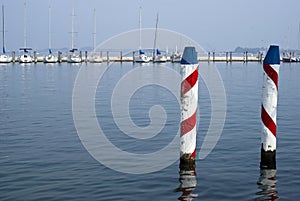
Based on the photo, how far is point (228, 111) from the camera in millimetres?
20719

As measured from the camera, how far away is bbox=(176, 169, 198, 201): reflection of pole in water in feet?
26.3

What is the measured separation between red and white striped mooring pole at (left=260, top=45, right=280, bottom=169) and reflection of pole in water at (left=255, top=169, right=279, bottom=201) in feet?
1.47

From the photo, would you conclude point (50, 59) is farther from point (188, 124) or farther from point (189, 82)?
point (189, 82)

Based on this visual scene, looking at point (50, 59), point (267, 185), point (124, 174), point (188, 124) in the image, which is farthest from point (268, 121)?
point (50, 59)

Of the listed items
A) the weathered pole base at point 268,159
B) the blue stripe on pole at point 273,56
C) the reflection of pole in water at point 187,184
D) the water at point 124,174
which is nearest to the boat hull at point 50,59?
the water at point 124,174

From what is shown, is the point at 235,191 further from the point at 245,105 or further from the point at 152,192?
the point at 245,105

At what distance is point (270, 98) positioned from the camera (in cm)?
878

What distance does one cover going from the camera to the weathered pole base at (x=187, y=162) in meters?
8.91

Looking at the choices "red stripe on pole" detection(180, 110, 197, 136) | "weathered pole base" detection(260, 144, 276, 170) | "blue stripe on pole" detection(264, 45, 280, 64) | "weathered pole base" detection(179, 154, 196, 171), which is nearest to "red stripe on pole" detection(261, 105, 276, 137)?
"weathered pole base" detection(260, 144, 276, 170)

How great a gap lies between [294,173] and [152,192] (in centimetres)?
330

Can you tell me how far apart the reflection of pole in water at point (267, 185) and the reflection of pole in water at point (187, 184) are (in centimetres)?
121

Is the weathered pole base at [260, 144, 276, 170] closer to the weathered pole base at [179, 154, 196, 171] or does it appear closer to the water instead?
the water

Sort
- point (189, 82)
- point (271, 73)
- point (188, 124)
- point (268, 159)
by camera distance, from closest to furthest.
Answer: point (189, 82) < point (188, 124) < point (271, 73) < point (268, 159)

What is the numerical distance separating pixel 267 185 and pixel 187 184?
1549mm
